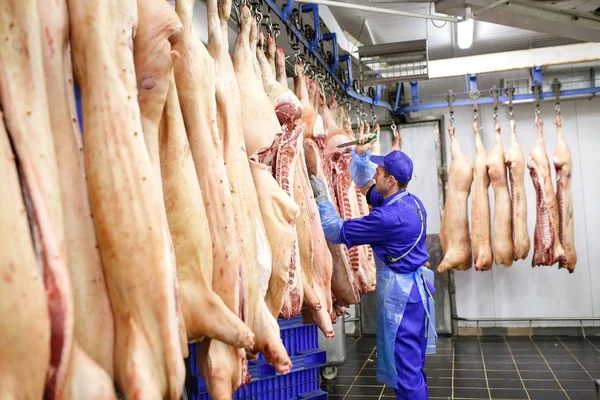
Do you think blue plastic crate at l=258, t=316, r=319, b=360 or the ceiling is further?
the ceiling

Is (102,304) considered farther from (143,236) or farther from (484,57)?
(484,57)

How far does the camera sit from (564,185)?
24.7 feet

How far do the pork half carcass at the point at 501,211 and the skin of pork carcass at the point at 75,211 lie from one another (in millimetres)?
6815

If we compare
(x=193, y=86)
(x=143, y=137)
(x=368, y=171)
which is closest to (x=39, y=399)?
(x=143, y=137)

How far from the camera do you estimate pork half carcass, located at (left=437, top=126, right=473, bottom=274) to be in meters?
7.64

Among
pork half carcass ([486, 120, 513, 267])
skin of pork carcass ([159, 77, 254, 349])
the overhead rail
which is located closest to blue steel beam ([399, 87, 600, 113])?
the overhead rail

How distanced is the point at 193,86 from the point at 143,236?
0.75 metres

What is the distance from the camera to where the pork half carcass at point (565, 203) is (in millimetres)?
7441

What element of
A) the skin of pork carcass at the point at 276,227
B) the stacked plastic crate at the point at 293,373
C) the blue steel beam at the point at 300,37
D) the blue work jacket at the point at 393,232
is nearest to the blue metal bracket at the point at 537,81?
the blue steel beam at the point at 300,37

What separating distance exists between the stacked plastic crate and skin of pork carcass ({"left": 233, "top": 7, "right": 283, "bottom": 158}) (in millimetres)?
1918

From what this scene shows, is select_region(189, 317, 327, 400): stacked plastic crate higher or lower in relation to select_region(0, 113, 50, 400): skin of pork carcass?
lower

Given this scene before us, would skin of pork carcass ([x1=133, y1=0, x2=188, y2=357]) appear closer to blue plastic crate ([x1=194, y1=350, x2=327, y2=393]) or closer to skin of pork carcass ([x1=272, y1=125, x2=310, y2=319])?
skin of pork carcass ([x1=272, y1=125, x2=310, y2=319])

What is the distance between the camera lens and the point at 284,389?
4438mm

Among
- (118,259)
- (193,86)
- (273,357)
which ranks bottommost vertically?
(273,357)
